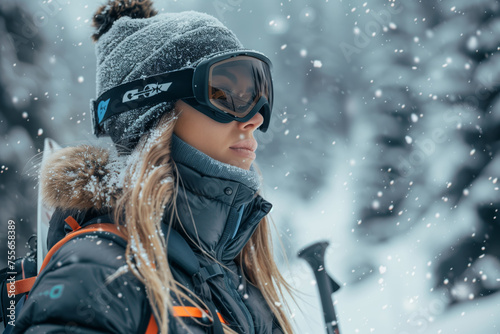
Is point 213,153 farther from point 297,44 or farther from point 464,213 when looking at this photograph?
point 297,44

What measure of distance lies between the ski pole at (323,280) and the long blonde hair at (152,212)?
0.51 metres

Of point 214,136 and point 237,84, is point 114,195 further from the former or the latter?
point 237,84

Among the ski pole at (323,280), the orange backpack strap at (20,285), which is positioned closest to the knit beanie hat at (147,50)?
the orange backpack strap at (20,285)

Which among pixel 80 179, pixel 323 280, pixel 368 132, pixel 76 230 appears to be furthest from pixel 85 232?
pixel 368 132

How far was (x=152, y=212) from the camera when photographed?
1.21 metres

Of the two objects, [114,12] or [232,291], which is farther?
[114,12]

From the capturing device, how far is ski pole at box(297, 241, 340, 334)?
2.07m

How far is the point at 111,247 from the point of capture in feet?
3.75

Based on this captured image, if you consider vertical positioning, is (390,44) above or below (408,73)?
above

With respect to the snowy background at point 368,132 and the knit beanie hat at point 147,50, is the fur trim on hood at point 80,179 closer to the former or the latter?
the knit beanie hat at point 147,50

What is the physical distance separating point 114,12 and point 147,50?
0.37 meters

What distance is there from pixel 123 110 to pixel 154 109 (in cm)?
15

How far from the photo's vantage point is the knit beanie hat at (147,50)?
5.12 ft

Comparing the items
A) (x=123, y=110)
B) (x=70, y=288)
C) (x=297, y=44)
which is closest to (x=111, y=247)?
(x=70, y=288)
